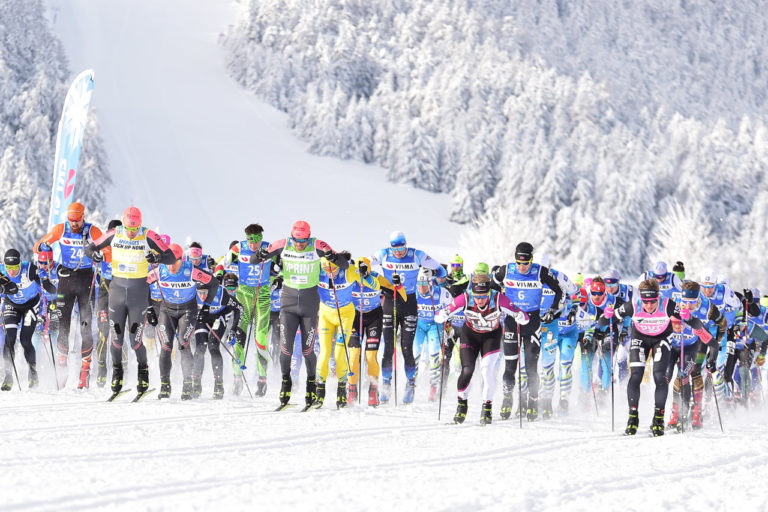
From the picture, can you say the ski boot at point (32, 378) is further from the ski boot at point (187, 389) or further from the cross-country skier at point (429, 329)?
the cross-country skier at point (429, 329)

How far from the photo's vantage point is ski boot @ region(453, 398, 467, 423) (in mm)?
9133

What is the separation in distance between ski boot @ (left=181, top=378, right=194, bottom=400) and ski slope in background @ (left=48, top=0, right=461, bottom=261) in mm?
33678

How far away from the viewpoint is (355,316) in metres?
10.7

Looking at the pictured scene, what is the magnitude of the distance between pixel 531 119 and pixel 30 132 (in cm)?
3643

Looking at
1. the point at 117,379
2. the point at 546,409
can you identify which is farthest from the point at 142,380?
the point at 546,409

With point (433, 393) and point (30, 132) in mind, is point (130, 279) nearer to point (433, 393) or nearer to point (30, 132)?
point (433, 393)

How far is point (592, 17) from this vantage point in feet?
330

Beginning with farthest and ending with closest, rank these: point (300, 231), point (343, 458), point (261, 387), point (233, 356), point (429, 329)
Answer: point (429, 329) → point (233, 356) → point (261, 387) → point (300, 231) → point (343, 458)

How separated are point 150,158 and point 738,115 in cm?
6060

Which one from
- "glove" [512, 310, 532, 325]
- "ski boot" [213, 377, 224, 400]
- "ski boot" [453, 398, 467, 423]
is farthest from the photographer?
"ski boot" [213, 377, 224, 400]

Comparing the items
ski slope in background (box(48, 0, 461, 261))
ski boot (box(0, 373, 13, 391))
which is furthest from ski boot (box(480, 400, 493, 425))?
ski slope in background (box(48, 0, 461, 261))

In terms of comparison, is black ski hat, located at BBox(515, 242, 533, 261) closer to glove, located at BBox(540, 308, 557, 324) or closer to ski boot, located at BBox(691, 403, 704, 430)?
glove, located at BBox(540, 308, 557, 324)

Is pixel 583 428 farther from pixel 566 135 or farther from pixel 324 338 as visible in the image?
pixel 566 135

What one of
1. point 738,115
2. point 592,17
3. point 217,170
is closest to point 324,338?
point 217,170
